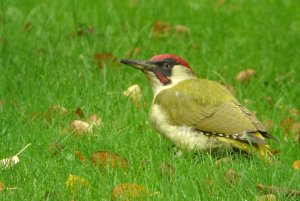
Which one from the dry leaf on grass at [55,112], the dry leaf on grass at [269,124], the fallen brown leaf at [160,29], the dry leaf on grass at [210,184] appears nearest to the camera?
the dry leaf on grass at [210,184]

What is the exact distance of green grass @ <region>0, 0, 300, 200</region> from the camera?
5098 millimetres

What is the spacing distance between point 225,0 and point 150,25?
1.43 metres

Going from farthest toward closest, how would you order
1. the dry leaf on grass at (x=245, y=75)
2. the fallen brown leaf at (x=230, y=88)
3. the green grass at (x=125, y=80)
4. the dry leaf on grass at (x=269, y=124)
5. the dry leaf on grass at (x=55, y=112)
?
the dry leaf on grass at (x=245, y=75), the fallen brown leaf at (x=230, y=88), the dry leaf on grass at (x=269, y=124), the dry leaf on grass at (x=55, y=112), the green grass at (x=125, y=80)

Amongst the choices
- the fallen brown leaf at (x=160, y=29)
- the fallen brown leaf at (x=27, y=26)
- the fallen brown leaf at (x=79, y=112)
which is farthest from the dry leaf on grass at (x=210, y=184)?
the fallen brown leaf at (x=27, y=26)

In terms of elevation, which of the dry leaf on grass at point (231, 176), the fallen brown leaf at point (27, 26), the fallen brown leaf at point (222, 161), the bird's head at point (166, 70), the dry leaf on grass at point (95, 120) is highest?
the bird's head at point (166, 70)

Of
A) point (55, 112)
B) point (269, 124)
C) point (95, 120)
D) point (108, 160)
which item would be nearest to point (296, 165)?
point (269, 124)

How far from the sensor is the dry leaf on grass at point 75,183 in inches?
195

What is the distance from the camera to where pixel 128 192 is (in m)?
4.84

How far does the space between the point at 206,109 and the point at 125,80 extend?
1.60 metres

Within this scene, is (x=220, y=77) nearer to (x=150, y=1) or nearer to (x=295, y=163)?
(x=295, y=163)

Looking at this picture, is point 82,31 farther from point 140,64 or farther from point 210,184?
point 210,184

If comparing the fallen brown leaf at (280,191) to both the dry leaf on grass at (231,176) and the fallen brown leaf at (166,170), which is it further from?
the fallen brown leaf at (166,170)

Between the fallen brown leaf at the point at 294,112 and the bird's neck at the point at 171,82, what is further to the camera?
the fallen brown leaf at the point at 294,112

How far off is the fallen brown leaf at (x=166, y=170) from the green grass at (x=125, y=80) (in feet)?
0.10
